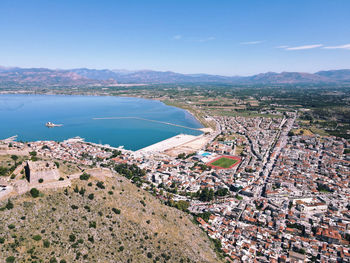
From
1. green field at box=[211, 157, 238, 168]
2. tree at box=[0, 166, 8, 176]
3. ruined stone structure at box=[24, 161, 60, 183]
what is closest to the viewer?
ruined stone structure at box=[24, 161, 60, 183]

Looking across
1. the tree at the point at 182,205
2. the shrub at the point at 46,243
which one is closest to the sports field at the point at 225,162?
the tree at the point at 182,205

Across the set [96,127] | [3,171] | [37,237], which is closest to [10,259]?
[37,237]

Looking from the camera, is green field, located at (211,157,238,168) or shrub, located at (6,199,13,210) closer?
shrub, located at (6,199,13,210)

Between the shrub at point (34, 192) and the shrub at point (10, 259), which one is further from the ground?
the shrub at point (34, 192)

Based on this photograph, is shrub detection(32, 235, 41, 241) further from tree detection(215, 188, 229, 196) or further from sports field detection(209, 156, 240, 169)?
sports field detection(209, 156, 240, 169)

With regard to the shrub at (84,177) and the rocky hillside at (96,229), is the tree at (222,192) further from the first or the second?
the shrub at (84,177)

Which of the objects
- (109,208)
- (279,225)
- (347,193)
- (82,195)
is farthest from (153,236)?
(347,193)

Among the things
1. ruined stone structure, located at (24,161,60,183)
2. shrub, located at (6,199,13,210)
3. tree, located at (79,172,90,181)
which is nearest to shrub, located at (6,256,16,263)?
shrub, located at (6,199,13,210)
